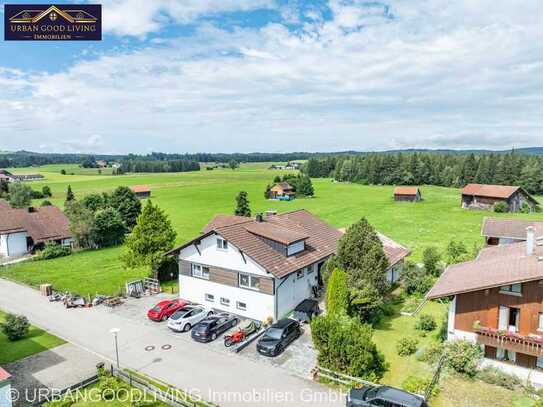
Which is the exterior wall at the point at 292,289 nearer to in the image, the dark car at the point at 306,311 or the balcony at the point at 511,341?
the dark car at the point at 306,311

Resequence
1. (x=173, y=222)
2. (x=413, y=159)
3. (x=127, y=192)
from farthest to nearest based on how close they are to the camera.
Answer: (x=413, y=159) → (x=173, y=222) → (x=127, y=192)

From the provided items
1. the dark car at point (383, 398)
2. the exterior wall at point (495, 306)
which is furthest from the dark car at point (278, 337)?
the exterior wall at point (495, 306)

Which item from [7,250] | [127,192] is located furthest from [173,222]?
[7,250]

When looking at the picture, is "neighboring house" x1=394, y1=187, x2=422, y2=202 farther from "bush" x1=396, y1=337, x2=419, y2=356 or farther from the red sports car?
the red sports car

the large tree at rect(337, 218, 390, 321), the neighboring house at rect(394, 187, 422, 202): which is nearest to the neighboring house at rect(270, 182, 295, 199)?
the neighboring house at rect(394, 187, 422, 202)

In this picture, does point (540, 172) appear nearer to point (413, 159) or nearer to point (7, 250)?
point (413, 159)

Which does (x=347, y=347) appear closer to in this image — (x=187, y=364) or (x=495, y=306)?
(x=495, y=306)
